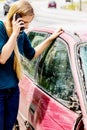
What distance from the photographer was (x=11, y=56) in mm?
4336

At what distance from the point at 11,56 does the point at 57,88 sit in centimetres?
49

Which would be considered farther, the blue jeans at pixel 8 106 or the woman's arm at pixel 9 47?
the blue jeans at pixel 8 106

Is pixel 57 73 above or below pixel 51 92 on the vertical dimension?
Answer: above

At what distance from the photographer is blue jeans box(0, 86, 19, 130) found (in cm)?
438

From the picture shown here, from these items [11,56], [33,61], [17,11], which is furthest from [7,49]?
[33,61]

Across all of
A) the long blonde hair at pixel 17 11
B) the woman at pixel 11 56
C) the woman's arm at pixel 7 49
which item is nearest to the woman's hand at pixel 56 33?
the woman at pixel 11 56

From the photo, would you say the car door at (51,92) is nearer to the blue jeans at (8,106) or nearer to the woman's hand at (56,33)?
the woman's hand at (56,33)

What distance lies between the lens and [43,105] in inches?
166

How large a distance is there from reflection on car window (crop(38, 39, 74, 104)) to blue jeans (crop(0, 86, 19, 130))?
0.29 meters

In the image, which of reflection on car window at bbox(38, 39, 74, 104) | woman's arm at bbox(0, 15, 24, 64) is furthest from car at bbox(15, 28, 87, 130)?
woman's arm at bbox(0, 15, 24, 64)

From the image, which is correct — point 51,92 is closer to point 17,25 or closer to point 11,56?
point 11,56

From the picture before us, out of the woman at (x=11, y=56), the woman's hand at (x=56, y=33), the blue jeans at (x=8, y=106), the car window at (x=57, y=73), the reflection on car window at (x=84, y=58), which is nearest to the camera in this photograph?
the reflection on car window at (x=84, y=58)

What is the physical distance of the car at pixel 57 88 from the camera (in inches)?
146

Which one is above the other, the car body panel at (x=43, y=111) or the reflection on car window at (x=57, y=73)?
the reflection on car window at (x=57, y=73)
